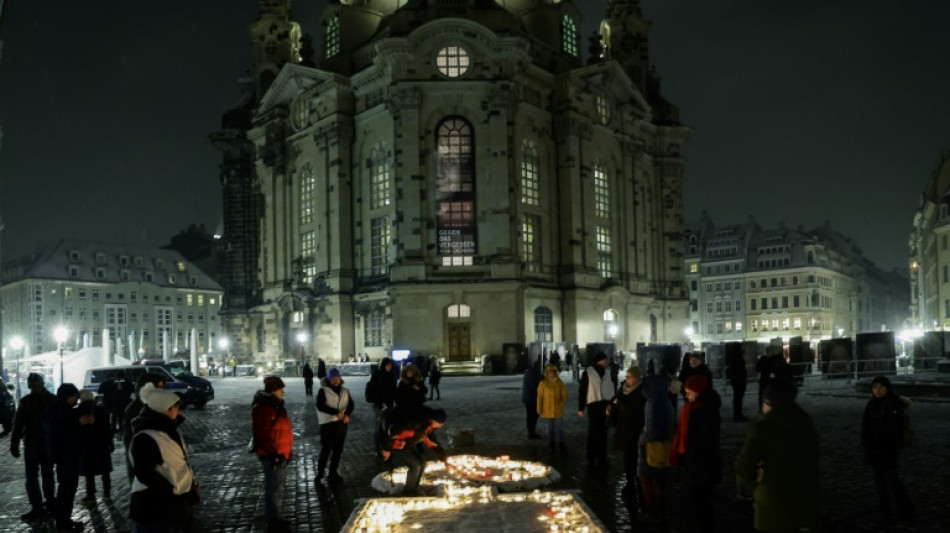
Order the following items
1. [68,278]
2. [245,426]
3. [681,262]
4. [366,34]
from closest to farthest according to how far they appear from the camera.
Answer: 1. [245,426]
2. [366,34]
3. [681,262]
4. [68,278]

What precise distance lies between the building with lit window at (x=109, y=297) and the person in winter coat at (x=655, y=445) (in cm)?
8745

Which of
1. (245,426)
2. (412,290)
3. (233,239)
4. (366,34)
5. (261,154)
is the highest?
(366,34)

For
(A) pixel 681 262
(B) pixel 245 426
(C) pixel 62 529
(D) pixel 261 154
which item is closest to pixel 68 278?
(D) pixel 261 154

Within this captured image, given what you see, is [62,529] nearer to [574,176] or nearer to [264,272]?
[574,176]

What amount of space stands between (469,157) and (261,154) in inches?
840

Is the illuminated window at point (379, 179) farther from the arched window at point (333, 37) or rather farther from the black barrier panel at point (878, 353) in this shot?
the black barrier panel at point (878, 353)

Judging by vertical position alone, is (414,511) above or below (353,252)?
below

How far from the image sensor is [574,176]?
2335 inches

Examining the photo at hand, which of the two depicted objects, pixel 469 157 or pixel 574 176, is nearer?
pixel 469 157

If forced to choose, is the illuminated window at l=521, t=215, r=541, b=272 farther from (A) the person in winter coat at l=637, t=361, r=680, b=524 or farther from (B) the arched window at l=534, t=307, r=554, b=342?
(A) the person in winter coat at l=637, t=361, r=680, b=524

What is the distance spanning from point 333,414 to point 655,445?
5591 mm

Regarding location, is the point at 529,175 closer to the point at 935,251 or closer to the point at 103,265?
the point at 935,251

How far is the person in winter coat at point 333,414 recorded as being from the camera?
13695mm

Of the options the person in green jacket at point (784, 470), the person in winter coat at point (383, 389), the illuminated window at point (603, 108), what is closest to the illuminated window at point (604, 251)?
the illuminated window at point (603, 108)
